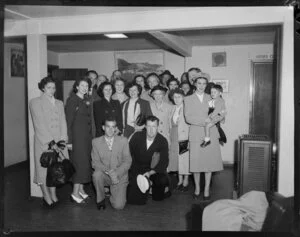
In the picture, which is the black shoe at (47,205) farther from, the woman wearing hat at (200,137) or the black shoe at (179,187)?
the woman wearing hat at (200,137)

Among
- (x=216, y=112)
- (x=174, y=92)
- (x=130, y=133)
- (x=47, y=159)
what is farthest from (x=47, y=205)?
(x=216, y=112)

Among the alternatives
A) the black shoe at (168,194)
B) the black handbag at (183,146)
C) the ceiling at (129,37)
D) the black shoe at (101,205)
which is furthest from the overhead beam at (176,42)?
the black shoe at (101,205)

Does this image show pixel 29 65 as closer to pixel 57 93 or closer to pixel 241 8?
pixel 57 93

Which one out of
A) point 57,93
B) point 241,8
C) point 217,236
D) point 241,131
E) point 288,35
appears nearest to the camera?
point 217,236

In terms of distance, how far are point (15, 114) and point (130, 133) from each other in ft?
3.43

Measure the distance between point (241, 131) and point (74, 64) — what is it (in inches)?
66.4

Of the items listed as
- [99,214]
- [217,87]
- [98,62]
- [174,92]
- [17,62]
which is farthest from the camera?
[98,62]

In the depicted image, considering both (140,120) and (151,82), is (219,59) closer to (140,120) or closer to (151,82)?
(151,82)

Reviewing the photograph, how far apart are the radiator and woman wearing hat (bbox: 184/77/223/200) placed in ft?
1.22

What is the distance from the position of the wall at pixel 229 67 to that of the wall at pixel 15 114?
0.46m

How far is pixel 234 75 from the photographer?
2.92 metres

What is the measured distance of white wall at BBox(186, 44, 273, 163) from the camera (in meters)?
2.64

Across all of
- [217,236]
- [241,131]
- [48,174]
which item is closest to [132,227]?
[217,236]

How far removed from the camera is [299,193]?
213 centimetres
